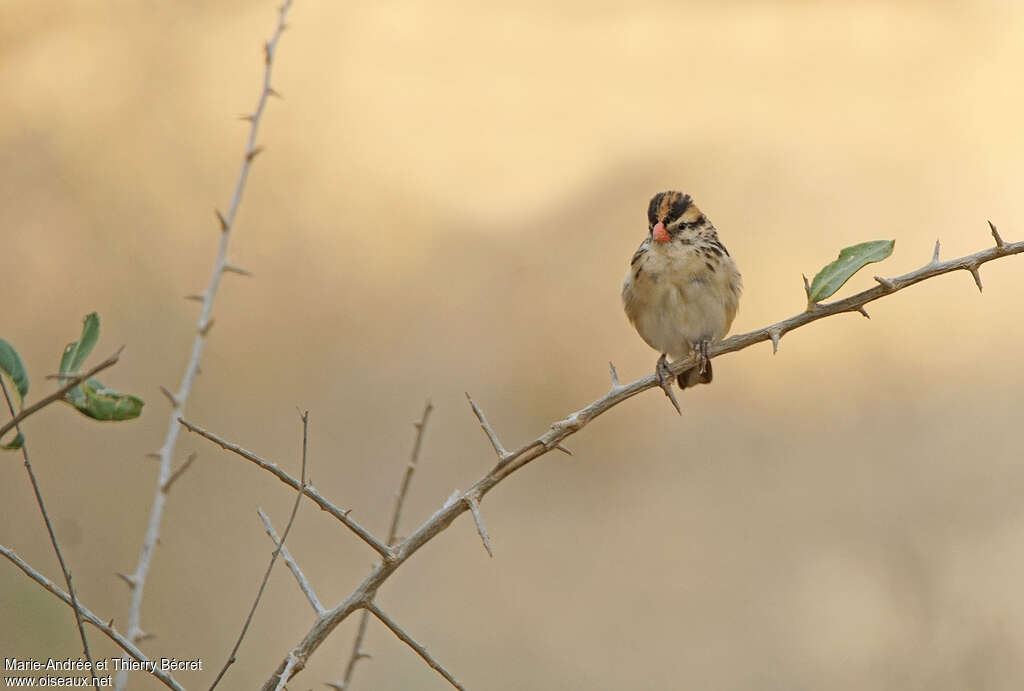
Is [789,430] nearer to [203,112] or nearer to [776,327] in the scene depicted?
[203,112]

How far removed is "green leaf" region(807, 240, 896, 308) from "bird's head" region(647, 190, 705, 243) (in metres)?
1.81

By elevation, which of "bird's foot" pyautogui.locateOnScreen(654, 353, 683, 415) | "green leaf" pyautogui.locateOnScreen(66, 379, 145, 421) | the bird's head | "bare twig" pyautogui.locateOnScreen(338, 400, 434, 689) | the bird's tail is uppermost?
the bird's head

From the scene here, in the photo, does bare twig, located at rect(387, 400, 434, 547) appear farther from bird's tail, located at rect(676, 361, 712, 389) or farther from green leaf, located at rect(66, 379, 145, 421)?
bird's tail, located at rect(676, 361, 712, 389)

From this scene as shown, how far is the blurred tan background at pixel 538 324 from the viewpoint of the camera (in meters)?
6.29

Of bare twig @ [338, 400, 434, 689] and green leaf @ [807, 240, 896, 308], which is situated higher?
green leaf @ [807, 240, 896, 308]

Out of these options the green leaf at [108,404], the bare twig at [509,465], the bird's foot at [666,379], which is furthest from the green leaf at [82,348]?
the bird's foot at [666,379]

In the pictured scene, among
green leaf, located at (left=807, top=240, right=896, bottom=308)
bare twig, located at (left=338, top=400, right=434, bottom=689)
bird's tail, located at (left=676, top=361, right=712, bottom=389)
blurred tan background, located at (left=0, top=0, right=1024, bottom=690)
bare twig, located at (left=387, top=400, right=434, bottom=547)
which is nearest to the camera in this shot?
green leaf, located at (left=807, top=240, right=896, bottom=308)

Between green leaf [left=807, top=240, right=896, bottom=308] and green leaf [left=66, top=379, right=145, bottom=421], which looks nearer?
green leaf [left=66, top=379, right=145, bottom=421]

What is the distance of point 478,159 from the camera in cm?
831

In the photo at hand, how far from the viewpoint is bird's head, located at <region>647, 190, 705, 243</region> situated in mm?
4023

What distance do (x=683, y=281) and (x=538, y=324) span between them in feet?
12.3

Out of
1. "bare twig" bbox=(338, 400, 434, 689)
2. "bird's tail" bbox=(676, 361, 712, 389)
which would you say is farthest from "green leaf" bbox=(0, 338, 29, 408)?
"bird's tail" bbox=(676, 361, 712, 389)

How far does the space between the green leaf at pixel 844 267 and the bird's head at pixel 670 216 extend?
1808mm

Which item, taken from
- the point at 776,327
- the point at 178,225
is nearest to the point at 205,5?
the point at 178,225
